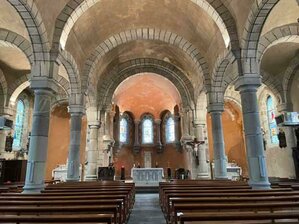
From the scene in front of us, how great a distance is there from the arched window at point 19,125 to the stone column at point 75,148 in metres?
7.77

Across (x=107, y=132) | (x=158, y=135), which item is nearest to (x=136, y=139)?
(x=158, y=135)

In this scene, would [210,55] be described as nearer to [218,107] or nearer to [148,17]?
[218,107]

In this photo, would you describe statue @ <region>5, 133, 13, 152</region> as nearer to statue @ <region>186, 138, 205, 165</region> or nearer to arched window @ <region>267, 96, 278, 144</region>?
statue @ <region>186, 138, 205, 165</region>

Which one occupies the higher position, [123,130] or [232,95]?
[232,95]

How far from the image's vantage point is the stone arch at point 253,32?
7197 mm

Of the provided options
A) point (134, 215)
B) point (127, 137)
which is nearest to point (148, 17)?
point (134, 215)

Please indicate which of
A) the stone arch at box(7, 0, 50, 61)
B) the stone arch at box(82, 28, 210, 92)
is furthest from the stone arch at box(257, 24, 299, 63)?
the stone arch at box(7, 0, 50, 61)

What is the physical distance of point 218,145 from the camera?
1153 centimetres

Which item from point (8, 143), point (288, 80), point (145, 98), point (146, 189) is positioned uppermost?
point (145, 98)

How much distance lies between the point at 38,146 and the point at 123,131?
54.8 ft

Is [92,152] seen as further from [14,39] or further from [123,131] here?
[123,131]

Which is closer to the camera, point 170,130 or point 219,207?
point 219,207

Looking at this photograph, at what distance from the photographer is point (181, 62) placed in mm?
16469

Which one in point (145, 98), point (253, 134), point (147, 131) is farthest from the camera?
point (147, 131)
